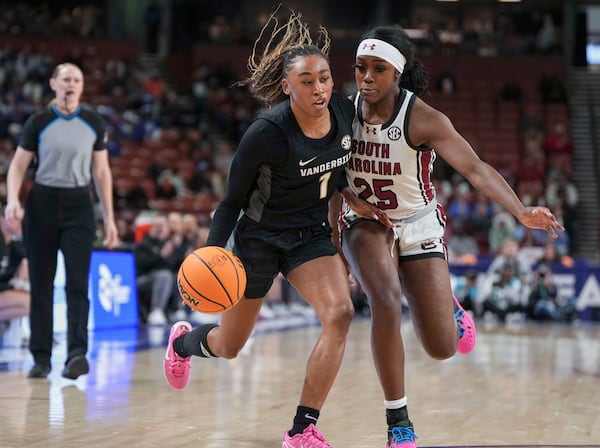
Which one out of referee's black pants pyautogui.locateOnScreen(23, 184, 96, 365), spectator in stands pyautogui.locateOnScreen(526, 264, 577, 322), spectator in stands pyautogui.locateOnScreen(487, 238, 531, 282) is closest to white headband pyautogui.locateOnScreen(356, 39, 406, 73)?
referee's black pants pyautogui.locateOnScreen(23, 184, 96, 365)

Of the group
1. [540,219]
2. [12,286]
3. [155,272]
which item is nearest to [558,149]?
[155,272]

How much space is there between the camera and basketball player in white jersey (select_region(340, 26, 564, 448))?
4977 mm

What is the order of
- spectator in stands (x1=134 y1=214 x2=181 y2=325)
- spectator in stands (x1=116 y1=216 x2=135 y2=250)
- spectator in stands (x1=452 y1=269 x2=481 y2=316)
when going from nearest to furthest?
1. spectator in stands (x1=134 y1=214 x2=181 y2=325)
2. spectator in stands (x1=116 y1=216 x2=135 y2=250)
3. spectator in stands (x1=452 y1=269 x2=481 y2=316)

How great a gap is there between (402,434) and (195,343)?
146cm

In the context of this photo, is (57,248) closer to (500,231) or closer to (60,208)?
(60,208)

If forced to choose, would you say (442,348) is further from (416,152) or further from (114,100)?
(114,100)

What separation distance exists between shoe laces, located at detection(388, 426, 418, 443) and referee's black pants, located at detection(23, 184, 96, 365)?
10.6 ft

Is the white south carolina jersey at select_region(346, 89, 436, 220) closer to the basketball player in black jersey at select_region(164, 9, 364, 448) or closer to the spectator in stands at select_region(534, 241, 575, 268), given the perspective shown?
the basketball player in black jersey at select_region(164, 9, 364, 448)

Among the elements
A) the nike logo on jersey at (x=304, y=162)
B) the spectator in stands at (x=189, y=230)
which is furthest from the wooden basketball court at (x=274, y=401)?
the spectator in stands at (x=189, y=230)

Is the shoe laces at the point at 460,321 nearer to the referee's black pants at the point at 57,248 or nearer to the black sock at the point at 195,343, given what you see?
the black sock at the point at 195,343

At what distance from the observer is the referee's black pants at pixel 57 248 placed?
7348 mm

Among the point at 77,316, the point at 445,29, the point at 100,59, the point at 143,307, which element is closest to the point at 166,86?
the point at 100,59

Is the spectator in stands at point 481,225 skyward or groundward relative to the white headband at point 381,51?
groundward

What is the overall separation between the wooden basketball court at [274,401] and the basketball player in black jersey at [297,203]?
23.0 inches
